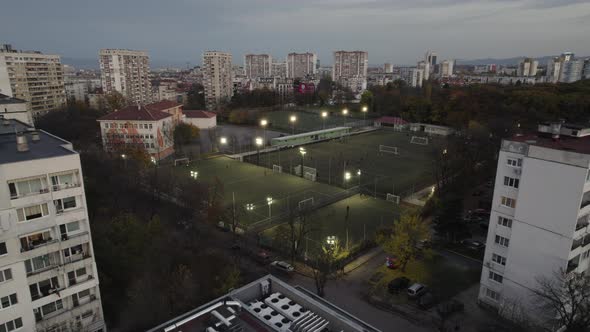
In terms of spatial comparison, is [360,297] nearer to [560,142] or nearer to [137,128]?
[560,142]

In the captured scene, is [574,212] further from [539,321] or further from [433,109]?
[433,109]

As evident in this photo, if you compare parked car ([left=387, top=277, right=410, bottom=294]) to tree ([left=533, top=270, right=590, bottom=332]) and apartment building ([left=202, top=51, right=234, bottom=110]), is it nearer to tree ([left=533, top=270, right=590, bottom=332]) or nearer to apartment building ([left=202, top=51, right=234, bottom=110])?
tree ([left=533, top=270, right=590, bottom=332])

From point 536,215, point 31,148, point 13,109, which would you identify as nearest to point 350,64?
point 13,109

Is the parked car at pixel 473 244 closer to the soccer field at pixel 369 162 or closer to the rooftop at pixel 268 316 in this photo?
the soccer field at pixel 369 162

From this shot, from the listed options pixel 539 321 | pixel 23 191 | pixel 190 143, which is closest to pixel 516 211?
pixel 539 321

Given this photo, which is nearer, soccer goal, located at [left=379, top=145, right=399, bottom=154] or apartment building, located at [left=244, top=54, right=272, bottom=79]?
soccer goal, located at [left=379, top=145, right=399, bottom=154]

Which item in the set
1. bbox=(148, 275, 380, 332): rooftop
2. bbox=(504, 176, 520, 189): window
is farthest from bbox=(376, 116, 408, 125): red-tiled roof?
bbox=(148, 275, 380, 332): rooftop

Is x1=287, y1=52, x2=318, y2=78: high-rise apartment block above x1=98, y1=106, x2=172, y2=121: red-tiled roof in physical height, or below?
above

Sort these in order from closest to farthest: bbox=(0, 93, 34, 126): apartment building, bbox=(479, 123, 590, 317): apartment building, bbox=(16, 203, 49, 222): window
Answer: bbox=(16, 203, 49, 222): window → bbox=(479, 123, 590, 317): apartment building → bbox=(0, 93, 34, 126): apartment building
